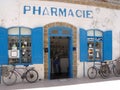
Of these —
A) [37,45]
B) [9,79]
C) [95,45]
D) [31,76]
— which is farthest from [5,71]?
[95,45]

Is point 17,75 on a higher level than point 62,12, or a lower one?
lower

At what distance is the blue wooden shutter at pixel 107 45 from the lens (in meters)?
17.7

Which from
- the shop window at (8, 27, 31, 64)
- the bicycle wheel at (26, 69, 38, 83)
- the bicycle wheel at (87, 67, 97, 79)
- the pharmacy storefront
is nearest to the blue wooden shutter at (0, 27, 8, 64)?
the pharmacy storefront

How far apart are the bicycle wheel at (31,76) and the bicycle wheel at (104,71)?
4123mm

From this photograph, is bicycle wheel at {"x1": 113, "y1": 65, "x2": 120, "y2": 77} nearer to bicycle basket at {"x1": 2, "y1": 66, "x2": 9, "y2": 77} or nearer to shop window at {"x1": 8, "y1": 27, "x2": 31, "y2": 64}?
shop window at {"x1": 8, "y1": 27, "x2": 31, "y2": 64}

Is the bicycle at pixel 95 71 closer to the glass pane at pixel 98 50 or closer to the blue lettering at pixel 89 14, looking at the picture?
the glass pane at pixel 98 50

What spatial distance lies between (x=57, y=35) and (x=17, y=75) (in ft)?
10.7

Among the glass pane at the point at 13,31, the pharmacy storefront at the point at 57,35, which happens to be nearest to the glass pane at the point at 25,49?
the pharmacy storefront at the point at 57,35

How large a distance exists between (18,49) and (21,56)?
1.38 feet

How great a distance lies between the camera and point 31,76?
14836 mm

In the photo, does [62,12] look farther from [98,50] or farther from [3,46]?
[3,46]

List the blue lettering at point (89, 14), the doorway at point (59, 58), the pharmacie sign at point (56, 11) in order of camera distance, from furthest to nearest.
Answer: the doorway at point (59, 58) → the blue lettering at point (89, 14) → the pharmacie sign at point (56, 11)

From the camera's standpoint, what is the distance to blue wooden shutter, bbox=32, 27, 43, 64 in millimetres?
15281

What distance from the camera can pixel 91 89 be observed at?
12.5 meters
